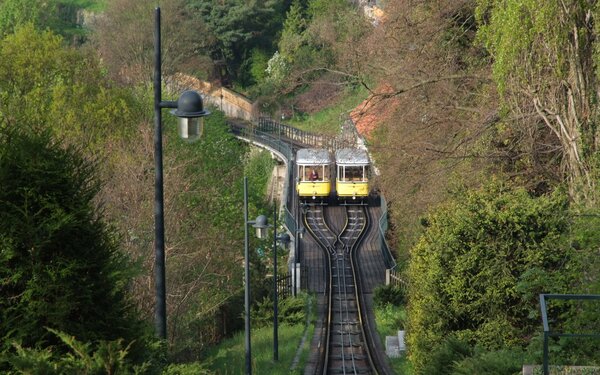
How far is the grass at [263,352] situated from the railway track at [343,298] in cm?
83

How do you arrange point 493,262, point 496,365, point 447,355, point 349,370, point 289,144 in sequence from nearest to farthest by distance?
point 496,365 < point 447,355 < point 493,262 < point 349,370 < point 289,144

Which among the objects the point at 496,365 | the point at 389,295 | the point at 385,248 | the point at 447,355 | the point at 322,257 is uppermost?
the point at 385,248

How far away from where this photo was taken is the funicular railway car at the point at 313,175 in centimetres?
5622

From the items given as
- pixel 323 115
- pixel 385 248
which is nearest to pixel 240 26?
pixel 323 115

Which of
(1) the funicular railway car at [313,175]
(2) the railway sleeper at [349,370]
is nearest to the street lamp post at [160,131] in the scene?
(2) the railway sleeper at [349,370]

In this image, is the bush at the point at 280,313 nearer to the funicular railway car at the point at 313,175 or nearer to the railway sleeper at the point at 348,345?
the railway sleeper at the point at 348,345

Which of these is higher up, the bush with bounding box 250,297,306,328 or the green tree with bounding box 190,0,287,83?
the green tree with bounding box 190,0,287,83

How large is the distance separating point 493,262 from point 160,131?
33.4ft

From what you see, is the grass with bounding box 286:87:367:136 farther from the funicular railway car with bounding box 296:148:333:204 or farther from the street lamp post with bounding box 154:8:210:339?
the street lamp post with bounding box 154:8:210:339

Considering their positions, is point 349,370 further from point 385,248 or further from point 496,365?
point 496,365

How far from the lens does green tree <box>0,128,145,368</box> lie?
10211mm

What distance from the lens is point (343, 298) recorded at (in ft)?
142

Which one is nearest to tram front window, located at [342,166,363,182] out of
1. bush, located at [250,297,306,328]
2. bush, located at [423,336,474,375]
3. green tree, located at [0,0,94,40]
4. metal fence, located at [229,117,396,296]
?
metal fence, located at [229,117,396,296]

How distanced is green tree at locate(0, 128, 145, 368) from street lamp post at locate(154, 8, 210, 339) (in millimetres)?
1396
